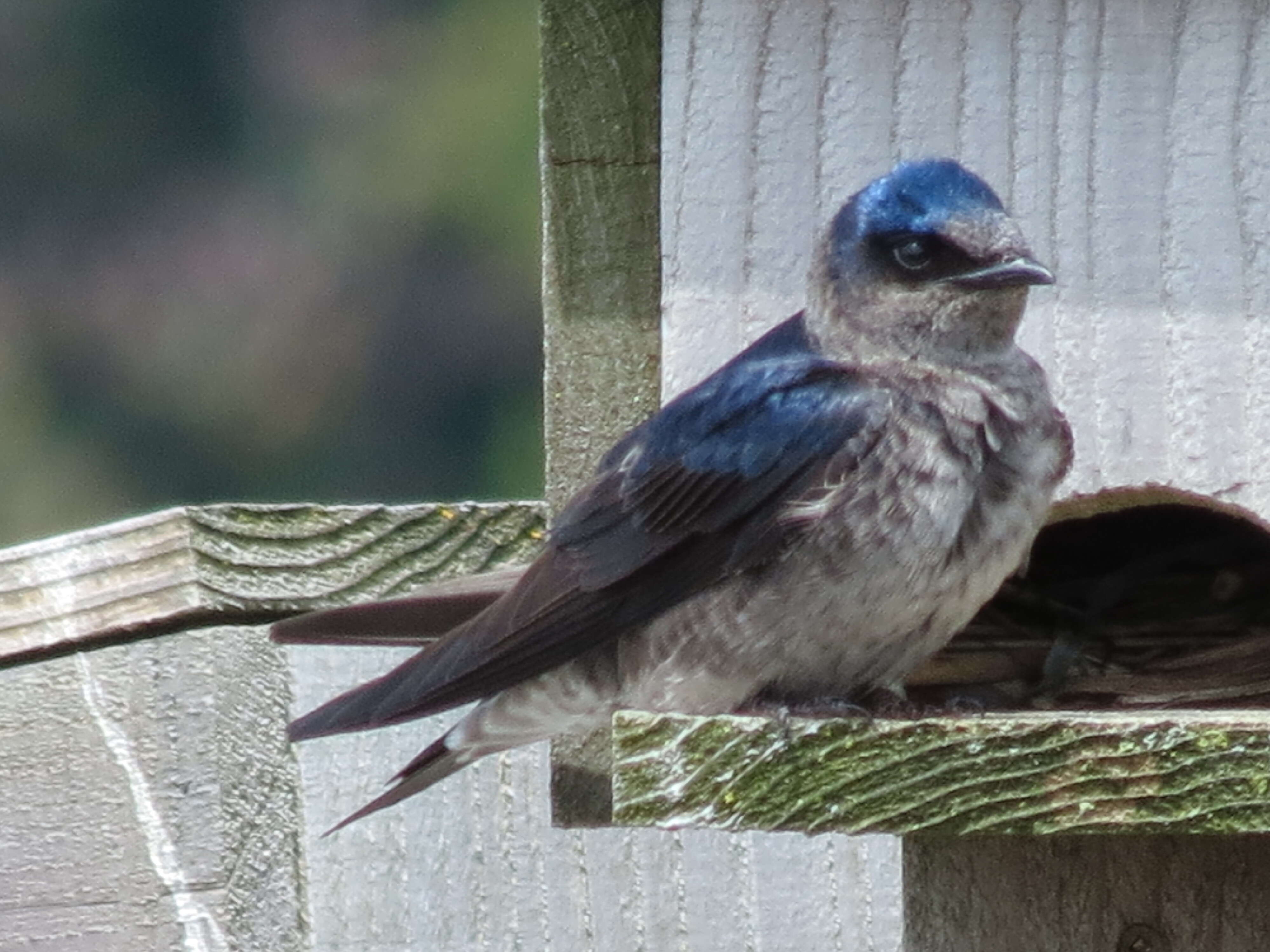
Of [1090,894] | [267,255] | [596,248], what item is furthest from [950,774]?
[267,255]

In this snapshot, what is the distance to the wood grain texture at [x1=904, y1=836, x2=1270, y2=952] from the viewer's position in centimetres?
193

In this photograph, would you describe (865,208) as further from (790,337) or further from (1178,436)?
(1178,436)

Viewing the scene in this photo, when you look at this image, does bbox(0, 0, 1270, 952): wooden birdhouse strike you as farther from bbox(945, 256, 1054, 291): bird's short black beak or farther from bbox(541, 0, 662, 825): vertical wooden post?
bbox(945, 256, 1054, 291): bird's short black beak

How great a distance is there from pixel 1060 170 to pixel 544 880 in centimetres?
74

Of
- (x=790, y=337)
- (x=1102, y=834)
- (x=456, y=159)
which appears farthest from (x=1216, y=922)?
(x=456, y=159)

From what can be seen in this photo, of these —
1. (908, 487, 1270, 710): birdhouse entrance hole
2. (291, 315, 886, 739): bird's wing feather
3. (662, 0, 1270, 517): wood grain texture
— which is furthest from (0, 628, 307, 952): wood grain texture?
(908, 487, 1270, 710): birdhouse entrance hole

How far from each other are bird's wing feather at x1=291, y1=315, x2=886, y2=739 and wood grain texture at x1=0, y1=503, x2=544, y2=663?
0.37 ft

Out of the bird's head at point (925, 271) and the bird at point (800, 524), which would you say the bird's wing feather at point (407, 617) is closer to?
the bird at point (800, 524)

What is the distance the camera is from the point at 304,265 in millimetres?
8555

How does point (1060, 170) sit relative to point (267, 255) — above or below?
below

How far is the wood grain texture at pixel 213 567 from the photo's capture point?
84.0 inches

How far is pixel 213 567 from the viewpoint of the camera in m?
2.13

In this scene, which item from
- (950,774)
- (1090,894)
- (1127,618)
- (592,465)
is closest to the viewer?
(950,774)

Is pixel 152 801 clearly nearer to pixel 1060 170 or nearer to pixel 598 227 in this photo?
pixel 598 227
